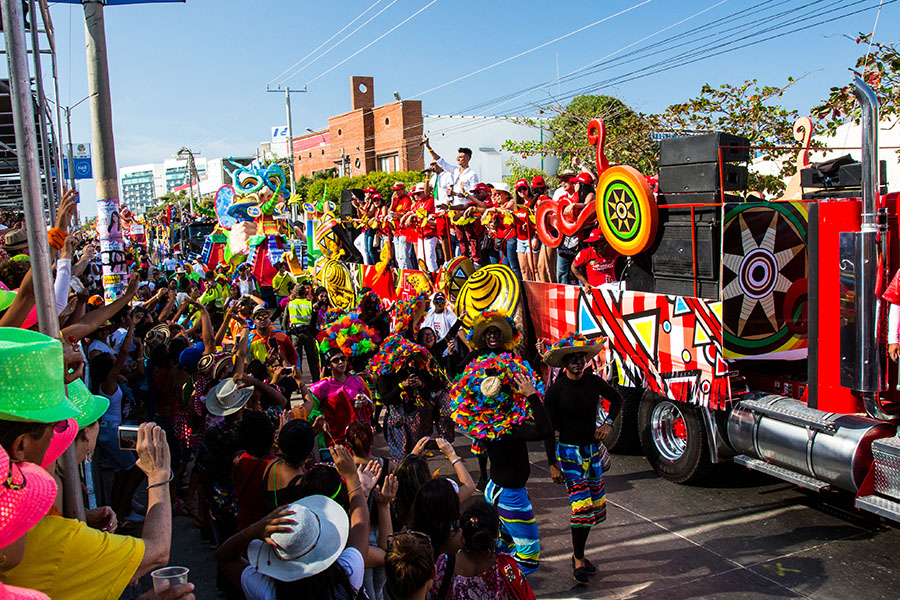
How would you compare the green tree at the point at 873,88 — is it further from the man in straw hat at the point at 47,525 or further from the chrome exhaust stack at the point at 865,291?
the man in straw hat at the point at 47,525

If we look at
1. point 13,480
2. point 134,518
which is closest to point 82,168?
point 134,518

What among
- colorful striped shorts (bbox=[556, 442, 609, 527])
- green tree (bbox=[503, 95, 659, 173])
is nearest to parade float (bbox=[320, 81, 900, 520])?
colorful striped shorts (bbox=[556, 442, 609, 527])

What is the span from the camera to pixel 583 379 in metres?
5.41

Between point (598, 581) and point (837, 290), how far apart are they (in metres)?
2.67

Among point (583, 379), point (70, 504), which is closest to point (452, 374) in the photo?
point (583, 379)

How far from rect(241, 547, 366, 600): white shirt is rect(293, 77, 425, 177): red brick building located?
43633 millimetres

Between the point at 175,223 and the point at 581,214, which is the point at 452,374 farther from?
the point at 175,223

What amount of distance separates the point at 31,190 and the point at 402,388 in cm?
407

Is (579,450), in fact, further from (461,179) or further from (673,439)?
(461,179)

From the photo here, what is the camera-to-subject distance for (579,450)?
5.17m

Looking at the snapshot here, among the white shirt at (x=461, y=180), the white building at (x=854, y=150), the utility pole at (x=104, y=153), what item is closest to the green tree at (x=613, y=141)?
the white building at (x=854, y=150)

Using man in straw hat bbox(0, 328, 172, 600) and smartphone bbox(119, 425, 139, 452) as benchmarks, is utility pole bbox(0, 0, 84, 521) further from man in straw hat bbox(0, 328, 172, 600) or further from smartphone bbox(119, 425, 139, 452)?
man in straw hat bbox(0, 328, 172, 600)

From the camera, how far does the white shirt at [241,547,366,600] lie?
9.35ft

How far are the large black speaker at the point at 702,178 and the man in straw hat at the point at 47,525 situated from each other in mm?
5357
